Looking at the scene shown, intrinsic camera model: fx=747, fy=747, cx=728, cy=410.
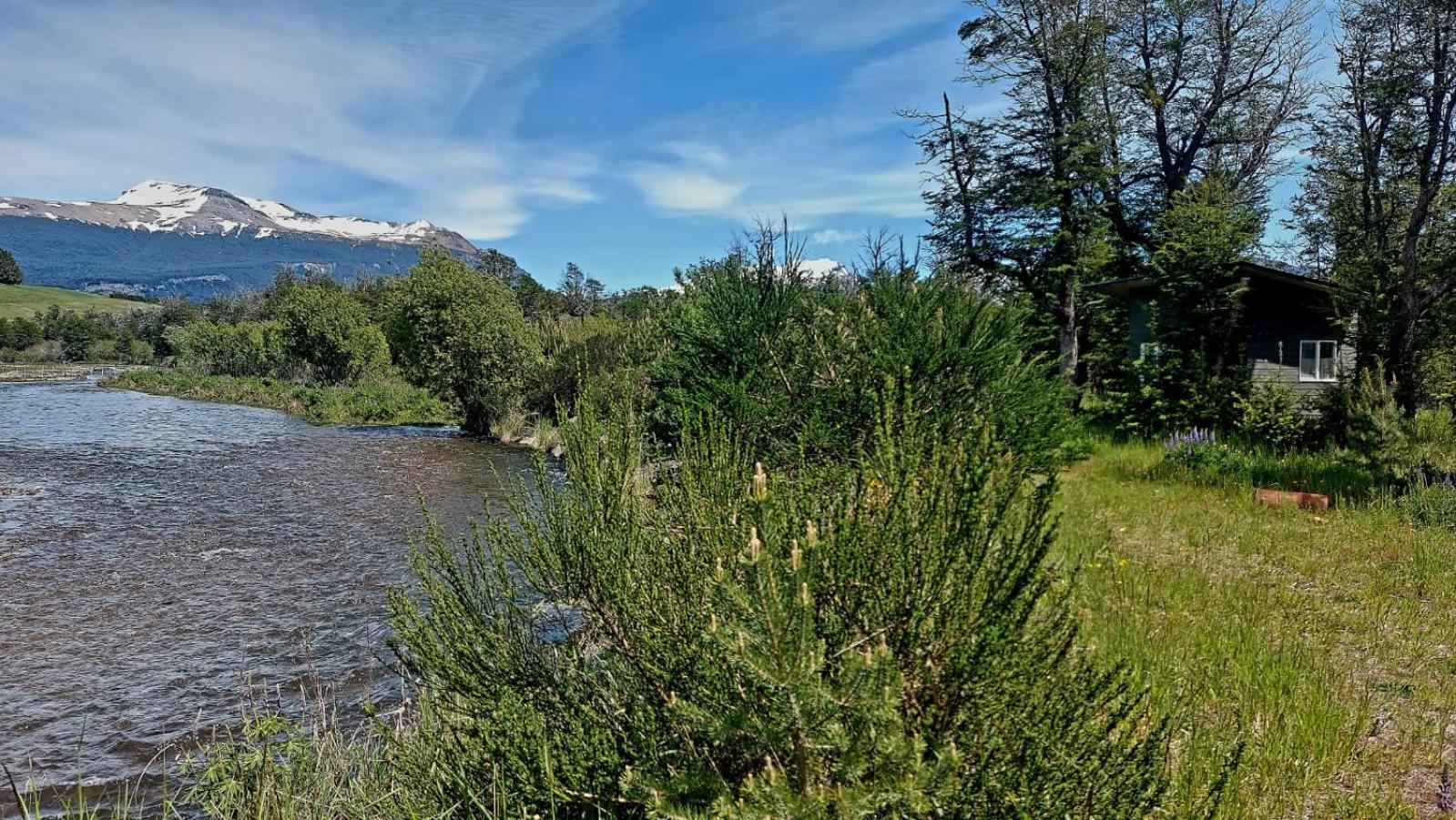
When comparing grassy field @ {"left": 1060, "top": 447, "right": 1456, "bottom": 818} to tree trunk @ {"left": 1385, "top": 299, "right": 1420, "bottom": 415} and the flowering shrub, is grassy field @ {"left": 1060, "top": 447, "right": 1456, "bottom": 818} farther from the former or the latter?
tree trunk @ {"left": 1385, "top": 299, "right": 1420, "bottom": 415}

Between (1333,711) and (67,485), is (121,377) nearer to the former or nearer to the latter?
(67,485)

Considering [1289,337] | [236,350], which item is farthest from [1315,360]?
[236,350]

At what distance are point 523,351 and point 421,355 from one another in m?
3.37

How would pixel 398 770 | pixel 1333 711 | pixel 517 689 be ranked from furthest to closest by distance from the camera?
pixel 1333 711 → pixel 398 770 → pixel 517 689

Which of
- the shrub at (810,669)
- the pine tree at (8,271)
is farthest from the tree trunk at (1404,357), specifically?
the pine tree at (8,271)

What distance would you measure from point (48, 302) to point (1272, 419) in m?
139

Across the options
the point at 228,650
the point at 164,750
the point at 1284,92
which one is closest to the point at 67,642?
the point at 228,650

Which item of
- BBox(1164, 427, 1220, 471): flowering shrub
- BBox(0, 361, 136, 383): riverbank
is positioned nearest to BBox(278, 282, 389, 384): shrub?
BBox(0, 361, 136, 383): riverbank

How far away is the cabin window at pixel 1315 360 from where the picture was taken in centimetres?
1802

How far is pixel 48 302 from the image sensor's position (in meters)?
104

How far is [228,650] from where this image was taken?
6.98m

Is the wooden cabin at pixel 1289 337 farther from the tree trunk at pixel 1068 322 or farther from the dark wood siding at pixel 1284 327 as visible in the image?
the tree trunk at pixel 1068 322

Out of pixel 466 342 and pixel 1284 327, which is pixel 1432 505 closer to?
pixel 1284 327

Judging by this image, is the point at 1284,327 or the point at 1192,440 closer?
the point at 1192,440
